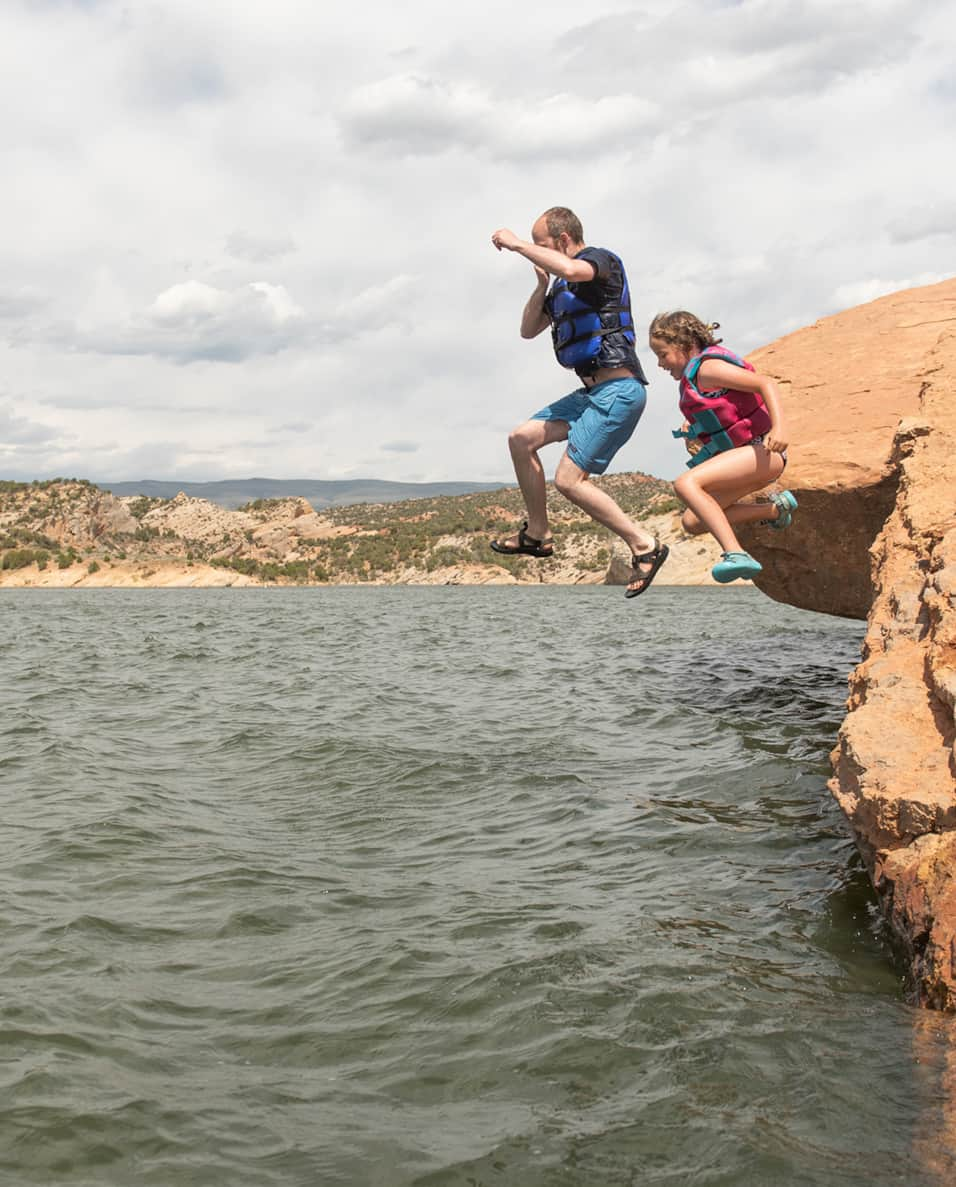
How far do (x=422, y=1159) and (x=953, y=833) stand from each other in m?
2.96

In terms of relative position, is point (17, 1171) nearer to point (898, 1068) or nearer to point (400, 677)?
point (898, 1068)

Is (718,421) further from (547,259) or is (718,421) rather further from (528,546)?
(547,259)

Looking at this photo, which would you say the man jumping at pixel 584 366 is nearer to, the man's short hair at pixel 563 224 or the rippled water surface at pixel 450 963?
the man's short hair at pixel 563 224

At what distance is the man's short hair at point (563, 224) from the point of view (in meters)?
7.78

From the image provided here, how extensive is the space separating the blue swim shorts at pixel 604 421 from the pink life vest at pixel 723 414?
2.34ft

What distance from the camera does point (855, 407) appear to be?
42.0 feet

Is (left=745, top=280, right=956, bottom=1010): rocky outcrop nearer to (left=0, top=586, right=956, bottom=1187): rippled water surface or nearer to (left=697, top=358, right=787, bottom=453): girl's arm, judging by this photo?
(left=0, top=586, right=956, bottom=1187): rippled water surface

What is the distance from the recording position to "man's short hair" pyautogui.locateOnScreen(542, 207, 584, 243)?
7.78 meters

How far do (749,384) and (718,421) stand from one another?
0.61 m

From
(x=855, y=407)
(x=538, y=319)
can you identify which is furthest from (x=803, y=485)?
(x=538, y=319)

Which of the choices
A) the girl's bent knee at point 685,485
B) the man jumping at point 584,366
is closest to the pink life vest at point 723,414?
the girl's bent knee at point 685,485

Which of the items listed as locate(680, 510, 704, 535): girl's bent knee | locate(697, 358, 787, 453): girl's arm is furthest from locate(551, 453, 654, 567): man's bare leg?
locate(697, 358, 787, 453): girl's arm

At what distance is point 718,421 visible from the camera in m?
8.95

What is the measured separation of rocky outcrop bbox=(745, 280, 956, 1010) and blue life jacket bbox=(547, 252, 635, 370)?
2.64 m
